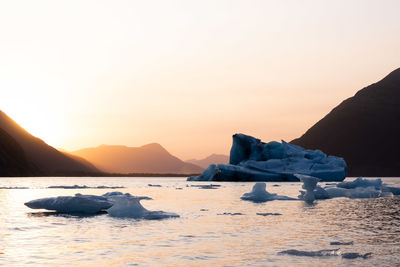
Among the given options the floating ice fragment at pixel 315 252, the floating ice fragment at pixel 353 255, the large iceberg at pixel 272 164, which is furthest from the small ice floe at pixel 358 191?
the large iceberg at pixel 272 164

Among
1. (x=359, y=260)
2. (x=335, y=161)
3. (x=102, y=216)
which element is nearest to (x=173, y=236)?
(x=359, y=260)

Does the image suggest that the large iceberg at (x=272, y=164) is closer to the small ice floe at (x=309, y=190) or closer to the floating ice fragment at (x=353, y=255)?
the small ice floe at (x=309, y=190)

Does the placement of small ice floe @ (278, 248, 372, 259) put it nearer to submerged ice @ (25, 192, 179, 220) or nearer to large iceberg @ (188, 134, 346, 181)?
submerged ice @ (25, 192, 179, 220)

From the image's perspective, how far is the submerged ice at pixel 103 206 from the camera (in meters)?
19.5

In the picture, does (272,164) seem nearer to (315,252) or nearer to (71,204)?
(71,204)

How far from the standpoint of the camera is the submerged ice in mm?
19469

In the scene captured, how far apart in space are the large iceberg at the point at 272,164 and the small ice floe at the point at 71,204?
157ft

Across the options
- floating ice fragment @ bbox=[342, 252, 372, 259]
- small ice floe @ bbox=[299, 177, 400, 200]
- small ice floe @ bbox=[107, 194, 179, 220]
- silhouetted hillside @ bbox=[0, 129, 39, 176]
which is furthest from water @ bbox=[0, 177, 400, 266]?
silhouetted hillside @ bbox=[0, 129, 39, 176]

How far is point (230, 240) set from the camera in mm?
13320

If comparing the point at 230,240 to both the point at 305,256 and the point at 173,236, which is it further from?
the point at 305,256

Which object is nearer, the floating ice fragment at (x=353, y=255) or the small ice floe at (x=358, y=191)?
the floating ice fragment at (x=353, y=255)

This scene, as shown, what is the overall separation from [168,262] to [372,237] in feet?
22.4

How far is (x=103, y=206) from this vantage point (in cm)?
2125

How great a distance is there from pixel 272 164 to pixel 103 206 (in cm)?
5120
